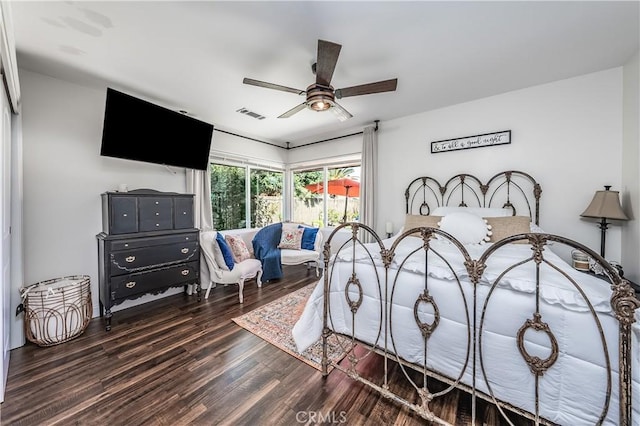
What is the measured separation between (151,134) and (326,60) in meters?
2.29

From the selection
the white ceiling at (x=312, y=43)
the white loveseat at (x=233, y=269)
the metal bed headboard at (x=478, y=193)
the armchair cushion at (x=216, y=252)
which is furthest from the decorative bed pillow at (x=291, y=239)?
the white ceiling at (x=312, y=43)

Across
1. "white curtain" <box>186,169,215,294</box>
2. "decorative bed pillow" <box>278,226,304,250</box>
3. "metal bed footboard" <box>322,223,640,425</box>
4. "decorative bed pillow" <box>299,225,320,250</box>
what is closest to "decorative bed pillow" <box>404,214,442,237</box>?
"metal bed footboard" <box>322,223,640,425</box>

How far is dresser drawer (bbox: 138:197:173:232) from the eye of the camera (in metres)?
2.83

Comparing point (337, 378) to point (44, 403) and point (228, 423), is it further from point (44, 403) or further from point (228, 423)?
point (44, 403)

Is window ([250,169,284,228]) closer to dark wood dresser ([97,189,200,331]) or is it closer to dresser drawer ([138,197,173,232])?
dark wood dresser ([97,189,200,331])

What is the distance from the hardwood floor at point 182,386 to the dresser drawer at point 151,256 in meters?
0.63

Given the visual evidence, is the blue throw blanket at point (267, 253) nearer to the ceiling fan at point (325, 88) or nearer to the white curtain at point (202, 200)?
the white curtain at point (202, 200)

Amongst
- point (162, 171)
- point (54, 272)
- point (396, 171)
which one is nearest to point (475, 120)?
point (396, 171)

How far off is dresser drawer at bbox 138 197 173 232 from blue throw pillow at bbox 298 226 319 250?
2.13 meters

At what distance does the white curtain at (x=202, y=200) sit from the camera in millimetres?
3625

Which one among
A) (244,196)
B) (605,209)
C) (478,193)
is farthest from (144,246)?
(605,209)

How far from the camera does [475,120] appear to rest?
3.23m

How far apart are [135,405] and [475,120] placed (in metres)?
4.40

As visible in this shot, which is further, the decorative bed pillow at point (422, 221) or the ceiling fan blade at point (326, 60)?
the decorative bed pillow at point (422, 221)
